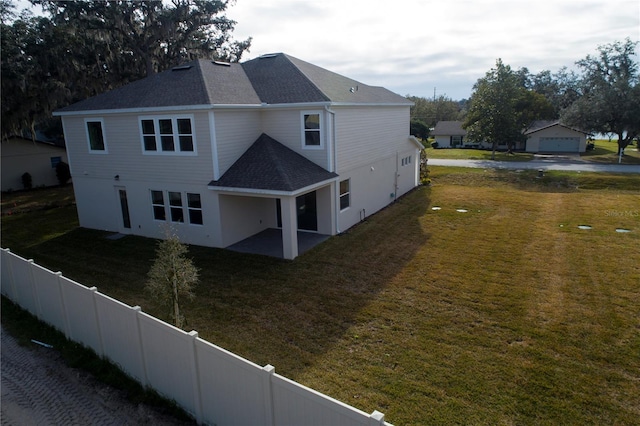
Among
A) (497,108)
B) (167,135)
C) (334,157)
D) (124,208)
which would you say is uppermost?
(497,108)

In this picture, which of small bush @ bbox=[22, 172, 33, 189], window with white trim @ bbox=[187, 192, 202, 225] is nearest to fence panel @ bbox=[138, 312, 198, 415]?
window with white trim @ bbox=[187, 192, 202, 225]

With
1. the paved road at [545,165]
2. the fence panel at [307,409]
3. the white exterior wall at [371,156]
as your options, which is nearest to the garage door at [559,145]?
the paved road at [545,165]

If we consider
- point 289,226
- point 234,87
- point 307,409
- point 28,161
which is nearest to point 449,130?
point 234,87

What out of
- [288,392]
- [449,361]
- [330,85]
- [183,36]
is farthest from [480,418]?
[183,36]

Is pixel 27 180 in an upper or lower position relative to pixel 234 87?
lower

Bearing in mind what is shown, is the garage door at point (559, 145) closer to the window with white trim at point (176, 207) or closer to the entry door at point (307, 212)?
the entry door at point (307, 212)

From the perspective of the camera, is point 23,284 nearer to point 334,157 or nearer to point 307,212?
point 307,212
